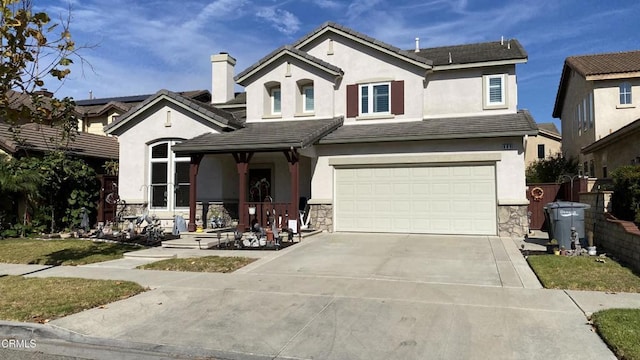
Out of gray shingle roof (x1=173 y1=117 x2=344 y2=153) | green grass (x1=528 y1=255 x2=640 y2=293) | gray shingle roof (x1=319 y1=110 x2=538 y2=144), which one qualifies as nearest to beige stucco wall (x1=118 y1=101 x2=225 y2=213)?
gray shingle roof (x1=173 y1=117 x2=344 y2=153)

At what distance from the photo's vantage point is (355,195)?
52.3 ft

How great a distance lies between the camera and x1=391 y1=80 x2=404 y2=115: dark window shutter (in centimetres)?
1705

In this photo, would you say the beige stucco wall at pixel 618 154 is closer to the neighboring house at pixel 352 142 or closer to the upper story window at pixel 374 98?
the neighboring house at pixel 352 142

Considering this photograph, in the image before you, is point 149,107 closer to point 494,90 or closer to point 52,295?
point 52,295

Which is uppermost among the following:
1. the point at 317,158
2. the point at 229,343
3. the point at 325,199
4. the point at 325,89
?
the point at 325,89

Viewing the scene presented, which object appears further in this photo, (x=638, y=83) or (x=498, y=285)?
(x=638, y=83)

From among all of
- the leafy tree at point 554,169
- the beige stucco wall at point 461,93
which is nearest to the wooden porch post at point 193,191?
the beige stucco wall at point 461,93

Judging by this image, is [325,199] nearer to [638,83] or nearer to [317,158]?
[317,158]

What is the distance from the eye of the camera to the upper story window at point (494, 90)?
16391 millimetres

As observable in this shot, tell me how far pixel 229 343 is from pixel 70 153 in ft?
53.5

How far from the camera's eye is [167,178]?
1783 centimetres

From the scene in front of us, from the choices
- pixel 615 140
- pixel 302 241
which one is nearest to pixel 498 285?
pixel 302 241

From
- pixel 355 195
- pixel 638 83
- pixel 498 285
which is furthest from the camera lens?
pixel 638 83

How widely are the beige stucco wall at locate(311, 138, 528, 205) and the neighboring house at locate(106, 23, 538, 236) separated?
0.03m
